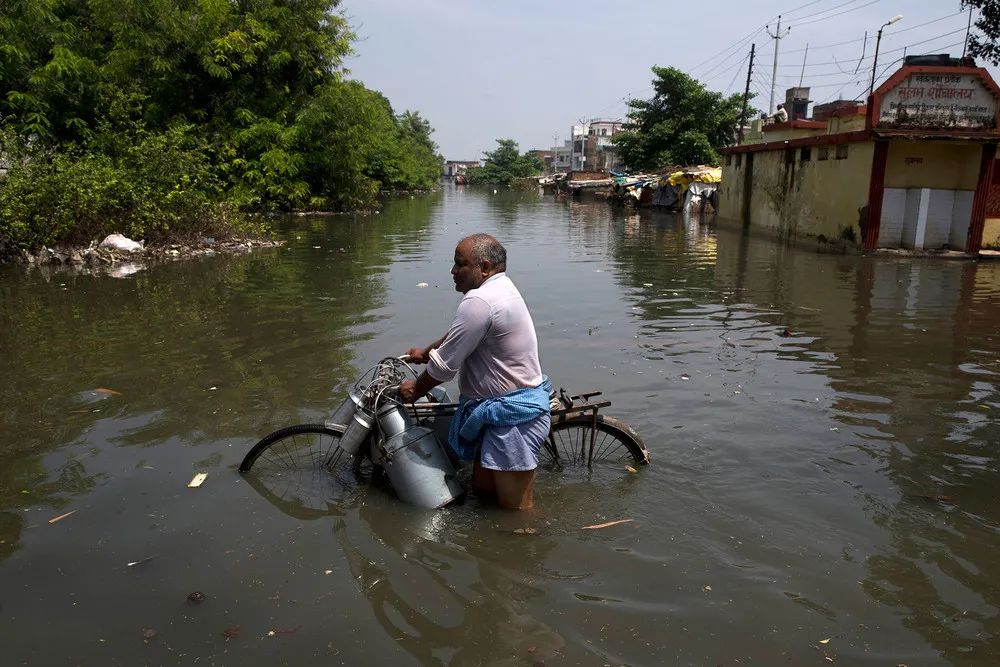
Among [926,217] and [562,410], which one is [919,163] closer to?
[926,217]

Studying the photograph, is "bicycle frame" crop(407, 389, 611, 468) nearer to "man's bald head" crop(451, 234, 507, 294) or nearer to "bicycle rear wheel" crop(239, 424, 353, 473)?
"bicycle rear wheel" crop(239, 424, 353, 473)

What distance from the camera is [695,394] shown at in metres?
6.20

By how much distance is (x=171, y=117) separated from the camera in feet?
77.2

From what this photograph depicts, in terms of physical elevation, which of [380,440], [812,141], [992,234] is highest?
[812,141]

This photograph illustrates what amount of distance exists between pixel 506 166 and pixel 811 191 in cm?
9832

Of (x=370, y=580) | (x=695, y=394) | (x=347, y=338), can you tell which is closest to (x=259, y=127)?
(x=347, y=338)

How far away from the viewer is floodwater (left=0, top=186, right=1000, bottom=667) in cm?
301

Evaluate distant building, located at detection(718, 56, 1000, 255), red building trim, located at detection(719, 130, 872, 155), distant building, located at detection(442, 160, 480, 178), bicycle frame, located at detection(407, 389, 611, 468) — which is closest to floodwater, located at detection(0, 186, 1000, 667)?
bicycle frame, located at detection(407, 389, 611, 468)

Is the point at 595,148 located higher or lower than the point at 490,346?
higher

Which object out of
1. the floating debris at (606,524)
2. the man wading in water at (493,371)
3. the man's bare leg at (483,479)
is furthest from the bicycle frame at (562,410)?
the floating debris at (606,524)

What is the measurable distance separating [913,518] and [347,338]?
19.1 feet

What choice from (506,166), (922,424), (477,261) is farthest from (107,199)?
(506,166)

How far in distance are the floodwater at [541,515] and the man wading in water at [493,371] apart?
16.3 inches

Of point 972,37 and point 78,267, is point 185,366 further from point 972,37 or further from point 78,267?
point 972,37
